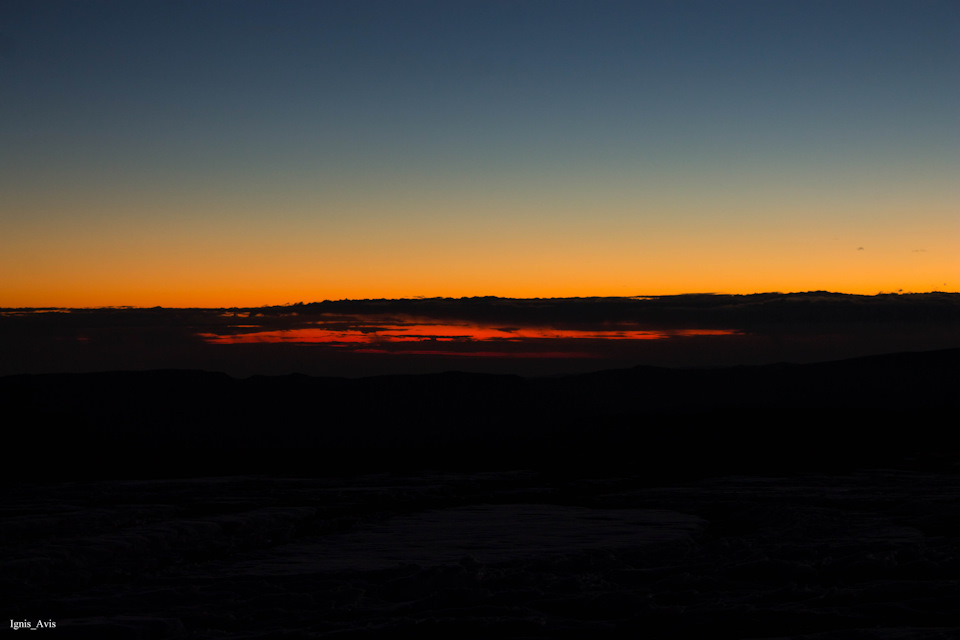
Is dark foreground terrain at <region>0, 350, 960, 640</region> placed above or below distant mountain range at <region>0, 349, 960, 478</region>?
above

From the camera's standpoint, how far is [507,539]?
691 inches

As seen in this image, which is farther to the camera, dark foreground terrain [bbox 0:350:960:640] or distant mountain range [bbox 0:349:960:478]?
distant mountain range [bbox 0:349:960:478]

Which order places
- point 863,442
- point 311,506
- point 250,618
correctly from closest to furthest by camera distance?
point 250,618, point 311,506, point 863,442

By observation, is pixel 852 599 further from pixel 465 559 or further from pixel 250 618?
pixel 250 618

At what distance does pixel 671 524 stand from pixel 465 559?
636 cm

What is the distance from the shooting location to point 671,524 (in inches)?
771

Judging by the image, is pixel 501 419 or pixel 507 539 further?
pixel 501 419

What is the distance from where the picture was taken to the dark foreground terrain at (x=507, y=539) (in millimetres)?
11391

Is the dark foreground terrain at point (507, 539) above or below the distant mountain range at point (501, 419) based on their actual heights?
above

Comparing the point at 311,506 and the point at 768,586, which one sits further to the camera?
the point at 311,506

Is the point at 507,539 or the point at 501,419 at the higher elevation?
the point at 507,539

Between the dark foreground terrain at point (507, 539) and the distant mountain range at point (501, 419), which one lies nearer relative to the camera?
the dark foreground terrain at point (507, 539)

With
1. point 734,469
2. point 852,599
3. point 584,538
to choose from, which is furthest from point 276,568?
point 734,469

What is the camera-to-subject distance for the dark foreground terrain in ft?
37.4
